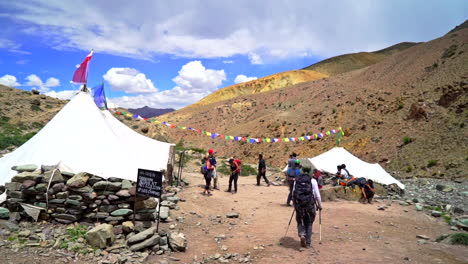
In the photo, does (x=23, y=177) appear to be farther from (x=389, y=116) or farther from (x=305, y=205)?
(x=389, y=116)

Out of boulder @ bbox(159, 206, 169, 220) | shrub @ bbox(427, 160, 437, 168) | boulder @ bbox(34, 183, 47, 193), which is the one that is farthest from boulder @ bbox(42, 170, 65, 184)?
shrub @ bbox(427, 160, 437, 168)

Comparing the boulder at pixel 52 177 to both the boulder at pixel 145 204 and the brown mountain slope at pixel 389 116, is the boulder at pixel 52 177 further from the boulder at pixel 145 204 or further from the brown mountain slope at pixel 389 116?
the brown mountain slope at pixel 389 116

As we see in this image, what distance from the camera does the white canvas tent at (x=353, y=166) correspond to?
15.2 m

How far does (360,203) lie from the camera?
12.2 m

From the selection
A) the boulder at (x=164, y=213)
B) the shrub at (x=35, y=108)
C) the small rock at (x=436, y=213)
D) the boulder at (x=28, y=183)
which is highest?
the shrub at (x=35, y=108)

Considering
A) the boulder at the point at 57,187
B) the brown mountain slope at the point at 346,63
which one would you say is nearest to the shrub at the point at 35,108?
the boulder at the point at 57,187

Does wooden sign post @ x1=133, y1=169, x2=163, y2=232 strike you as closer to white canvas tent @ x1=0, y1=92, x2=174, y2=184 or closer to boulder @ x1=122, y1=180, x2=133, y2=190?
boulder @ x1=122, y1=180, x2=133, y2=190

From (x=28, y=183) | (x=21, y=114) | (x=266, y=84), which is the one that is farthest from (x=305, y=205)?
(x=266, y=84)

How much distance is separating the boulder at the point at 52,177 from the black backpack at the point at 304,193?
19.0ft

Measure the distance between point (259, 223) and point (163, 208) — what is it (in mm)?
2903

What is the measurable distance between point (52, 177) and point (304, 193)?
6.10 meters

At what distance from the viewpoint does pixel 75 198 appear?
7055 mm

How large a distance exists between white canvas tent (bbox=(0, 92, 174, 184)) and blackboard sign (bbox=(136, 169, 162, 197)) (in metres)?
1.67

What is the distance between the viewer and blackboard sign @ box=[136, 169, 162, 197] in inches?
263
